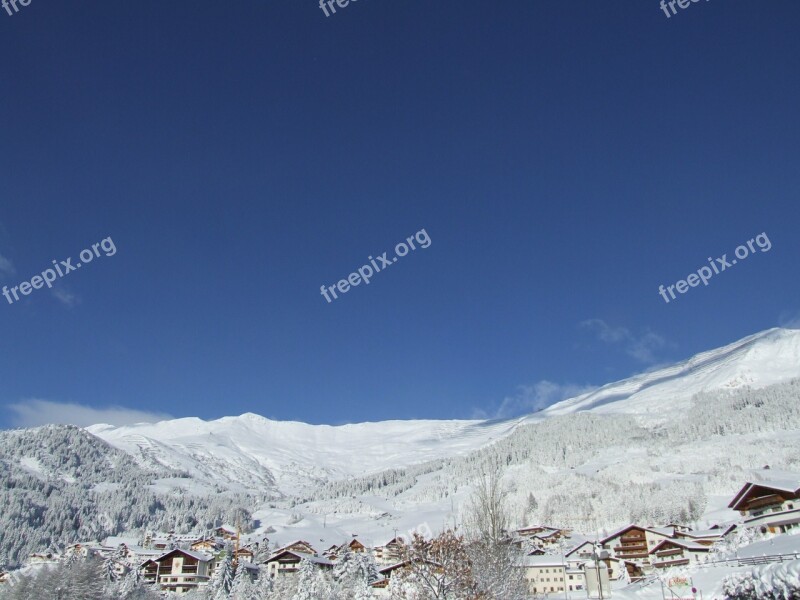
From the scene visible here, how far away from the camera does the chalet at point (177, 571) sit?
109 metres

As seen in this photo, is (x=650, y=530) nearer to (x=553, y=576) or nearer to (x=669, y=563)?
(x=669, y=563)

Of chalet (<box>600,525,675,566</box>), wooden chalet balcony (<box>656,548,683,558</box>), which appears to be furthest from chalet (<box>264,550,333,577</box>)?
wooden chalet balcony (<box>656,548,683,558</box>)

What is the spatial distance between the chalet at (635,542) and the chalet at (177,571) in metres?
74.0

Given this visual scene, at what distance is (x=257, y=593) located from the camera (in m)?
77.4

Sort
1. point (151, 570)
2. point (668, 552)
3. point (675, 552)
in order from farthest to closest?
point (151, 570)
point (668, 552)
point (675, 552)

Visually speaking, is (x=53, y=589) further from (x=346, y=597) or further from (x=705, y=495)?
(x=705, y=495)

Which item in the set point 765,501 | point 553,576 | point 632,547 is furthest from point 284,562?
point 765,501

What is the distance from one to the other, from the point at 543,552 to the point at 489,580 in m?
83.6

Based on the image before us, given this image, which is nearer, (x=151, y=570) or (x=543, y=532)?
(x=151, y=570)

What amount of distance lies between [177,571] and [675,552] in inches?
3445

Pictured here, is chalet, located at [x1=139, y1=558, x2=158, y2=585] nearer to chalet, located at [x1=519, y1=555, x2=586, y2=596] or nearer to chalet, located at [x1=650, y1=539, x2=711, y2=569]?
chalet, located at [x1=519, y1=555, x2=586, y2=596]

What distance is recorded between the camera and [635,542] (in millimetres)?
99938

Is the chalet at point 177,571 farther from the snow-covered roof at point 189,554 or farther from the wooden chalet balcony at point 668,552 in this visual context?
the wooden chalet balcony at point 668,552

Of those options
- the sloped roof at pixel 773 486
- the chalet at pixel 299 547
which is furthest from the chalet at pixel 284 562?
the sloped roof at pixel 773 486
